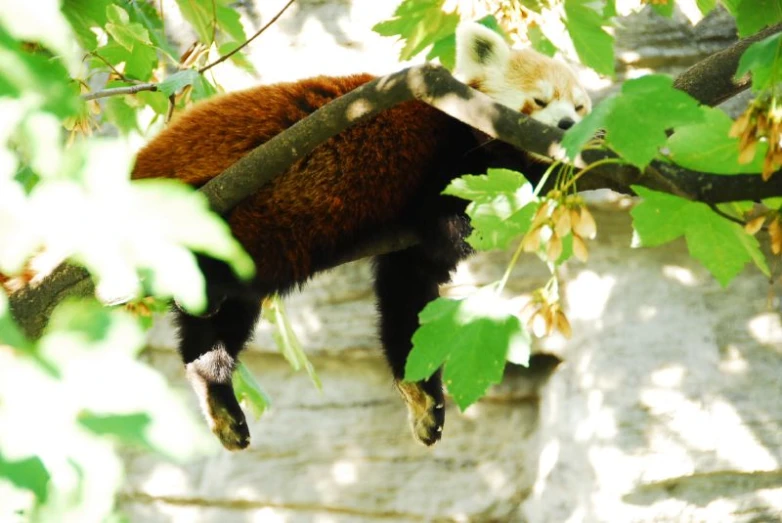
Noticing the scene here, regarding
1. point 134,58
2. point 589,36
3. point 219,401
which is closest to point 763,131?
point 589,36

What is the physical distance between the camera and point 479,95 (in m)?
1.59

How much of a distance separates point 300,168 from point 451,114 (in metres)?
0.78

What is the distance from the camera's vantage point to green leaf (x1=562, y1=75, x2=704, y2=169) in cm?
121

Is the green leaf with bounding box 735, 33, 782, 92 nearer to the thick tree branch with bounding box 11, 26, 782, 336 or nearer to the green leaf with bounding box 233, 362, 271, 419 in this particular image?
the thick tree branch with bounding box 11, 26, 782, 336

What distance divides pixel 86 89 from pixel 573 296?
8.38ft

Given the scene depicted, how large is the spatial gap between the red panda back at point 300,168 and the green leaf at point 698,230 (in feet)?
3.02

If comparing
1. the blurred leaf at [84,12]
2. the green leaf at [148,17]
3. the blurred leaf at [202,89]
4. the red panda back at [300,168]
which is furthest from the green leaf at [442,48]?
the blurred leaf at [84,12]

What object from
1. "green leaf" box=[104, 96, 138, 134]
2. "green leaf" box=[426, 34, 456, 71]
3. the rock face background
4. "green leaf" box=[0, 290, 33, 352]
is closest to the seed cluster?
"green leaf" box=[0, 290, 33, 352]

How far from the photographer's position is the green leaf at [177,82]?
2.29 meters

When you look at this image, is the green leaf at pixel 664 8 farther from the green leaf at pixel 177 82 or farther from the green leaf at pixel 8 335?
the green leaf at pixel 8 335

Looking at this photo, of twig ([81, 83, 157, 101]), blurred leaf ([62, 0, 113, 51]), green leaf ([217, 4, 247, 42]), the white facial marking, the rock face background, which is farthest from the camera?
the rock face background

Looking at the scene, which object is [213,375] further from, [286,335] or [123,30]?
[123,30]

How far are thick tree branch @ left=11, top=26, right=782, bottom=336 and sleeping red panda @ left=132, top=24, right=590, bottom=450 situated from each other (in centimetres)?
35

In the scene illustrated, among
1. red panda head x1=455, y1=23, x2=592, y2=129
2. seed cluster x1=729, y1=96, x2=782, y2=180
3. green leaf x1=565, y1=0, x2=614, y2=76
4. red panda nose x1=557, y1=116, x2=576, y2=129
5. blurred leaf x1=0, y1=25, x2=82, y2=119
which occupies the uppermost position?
blurred leaf x1=0, y1=25, x2=82, y2=119
